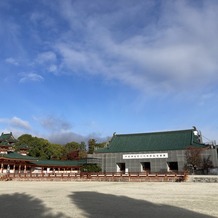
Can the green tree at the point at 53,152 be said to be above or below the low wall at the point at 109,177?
above

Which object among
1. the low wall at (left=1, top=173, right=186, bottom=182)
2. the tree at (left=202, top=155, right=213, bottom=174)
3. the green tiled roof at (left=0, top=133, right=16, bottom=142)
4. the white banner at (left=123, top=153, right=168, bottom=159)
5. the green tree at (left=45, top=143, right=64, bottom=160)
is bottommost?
the low wall at (left=1, top=173, right=186, bottom=182)

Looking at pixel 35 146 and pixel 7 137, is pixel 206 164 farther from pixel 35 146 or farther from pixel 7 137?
pixel 35 146

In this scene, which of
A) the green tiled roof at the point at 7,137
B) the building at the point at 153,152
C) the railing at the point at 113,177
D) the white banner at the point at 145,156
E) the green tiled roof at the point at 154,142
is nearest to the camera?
the railing at the point at 113,177

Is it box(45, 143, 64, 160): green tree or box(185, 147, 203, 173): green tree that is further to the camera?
box(45, 143, 64, 160): green tree

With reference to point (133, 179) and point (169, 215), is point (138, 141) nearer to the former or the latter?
point (133, 179)

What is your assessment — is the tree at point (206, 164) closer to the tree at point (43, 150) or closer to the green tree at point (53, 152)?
the tree at point (43, 150)

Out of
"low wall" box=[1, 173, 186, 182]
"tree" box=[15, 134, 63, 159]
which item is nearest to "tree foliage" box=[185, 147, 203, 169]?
"low wall" box=[1, 173, 186, 182]

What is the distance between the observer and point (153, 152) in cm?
5519

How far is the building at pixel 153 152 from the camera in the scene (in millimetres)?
52688

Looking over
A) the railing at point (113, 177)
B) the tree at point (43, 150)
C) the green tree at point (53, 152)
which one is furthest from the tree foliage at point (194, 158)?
the green tree at point (53, 152)

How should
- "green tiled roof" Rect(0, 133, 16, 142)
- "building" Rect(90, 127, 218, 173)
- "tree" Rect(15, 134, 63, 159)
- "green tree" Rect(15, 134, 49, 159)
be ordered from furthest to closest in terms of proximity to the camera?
"tree" Rect(15, 134, 63, 159), "green tree" Rect(15, 134, 49, 159), "green tiled roof" Rect(0, 133, 16, 142), "building" Rect(90, 127, 218, 173)

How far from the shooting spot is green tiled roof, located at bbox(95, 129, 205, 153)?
181ft

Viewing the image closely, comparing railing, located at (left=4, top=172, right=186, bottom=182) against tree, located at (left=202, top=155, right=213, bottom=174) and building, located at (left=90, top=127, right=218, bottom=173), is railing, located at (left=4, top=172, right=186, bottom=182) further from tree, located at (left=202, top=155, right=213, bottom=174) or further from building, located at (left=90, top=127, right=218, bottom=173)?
building, located at (left=90, top=127, right=218, bottom=173)

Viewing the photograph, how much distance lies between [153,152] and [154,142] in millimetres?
4135
